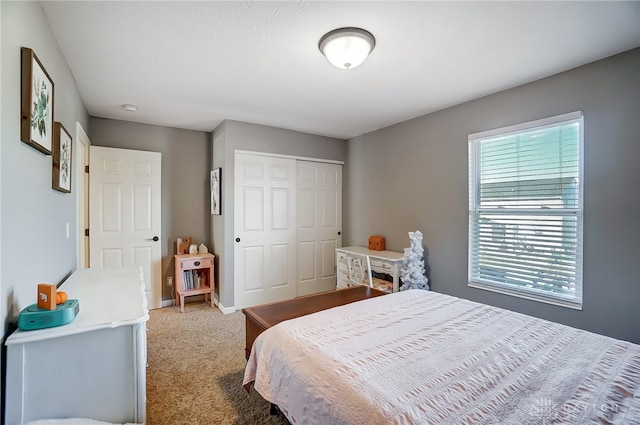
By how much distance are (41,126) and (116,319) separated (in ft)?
3.53

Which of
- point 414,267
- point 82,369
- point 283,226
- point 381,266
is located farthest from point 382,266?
point 82,369

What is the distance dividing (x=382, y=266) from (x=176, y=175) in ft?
9.85

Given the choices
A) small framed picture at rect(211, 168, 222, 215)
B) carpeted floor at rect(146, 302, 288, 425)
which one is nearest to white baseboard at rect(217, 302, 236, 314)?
carpeted floor at rect(146, 302, 288, 425)

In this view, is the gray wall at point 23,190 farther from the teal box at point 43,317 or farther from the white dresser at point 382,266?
the white dresser at point 382,266

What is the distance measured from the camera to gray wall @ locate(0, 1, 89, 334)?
1.15 m

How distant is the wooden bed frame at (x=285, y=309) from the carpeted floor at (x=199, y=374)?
1.03ft

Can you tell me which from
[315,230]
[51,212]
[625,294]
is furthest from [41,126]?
[625,294]

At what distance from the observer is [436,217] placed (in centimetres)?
327

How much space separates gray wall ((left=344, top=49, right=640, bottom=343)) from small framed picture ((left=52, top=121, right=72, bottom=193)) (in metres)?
3.29

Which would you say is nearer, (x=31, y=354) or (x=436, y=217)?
(x=31, y=354)

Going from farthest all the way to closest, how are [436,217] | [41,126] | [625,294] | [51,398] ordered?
[436,217] → [625,294] → [41,126] → [51,398]

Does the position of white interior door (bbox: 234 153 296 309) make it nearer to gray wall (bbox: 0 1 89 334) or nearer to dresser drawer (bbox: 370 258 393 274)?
dresser drawer (bbox: 370 258 393 274)

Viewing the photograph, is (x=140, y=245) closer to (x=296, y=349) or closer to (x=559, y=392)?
(x=296, y=349)

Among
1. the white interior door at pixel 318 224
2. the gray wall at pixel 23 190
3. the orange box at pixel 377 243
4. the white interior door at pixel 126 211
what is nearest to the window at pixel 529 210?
the orange box at pixel 377 243
